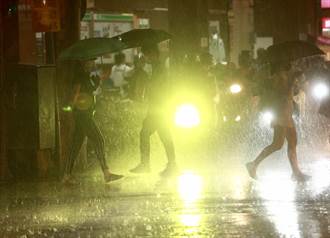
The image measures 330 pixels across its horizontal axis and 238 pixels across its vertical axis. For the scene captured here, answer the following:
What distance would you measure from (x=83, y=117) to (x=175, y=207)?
254 centimetres

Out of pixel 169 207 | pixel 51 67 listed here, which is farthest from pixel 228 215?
pixel 51 67

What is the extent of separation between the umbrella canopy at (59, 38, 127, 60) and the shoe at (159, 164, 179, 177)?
6.11 feet

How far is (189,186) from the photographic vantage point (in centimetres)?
1090

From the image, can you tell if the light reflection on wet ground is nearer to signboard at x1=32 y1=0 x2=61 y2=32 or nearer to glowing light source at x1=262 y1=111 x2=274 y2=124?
glowing light source at x1=262 y1=111 x2=274 y2=124

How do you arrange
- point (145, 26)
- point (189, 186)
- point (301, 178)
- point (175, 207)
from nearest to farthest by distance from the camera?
1. point (175, 207)
2. point (189, 186)
3. point (301, 178)
4. point (145, 26)

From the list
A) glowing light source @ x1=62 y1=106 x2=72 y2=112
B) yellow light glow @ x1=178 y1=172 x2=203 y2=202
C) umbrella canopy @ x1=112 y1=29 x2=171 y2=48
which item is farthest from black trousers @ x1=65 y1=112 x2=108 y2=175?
umbrella canopy @ x1=112 y1=29 x2=171 y2=48

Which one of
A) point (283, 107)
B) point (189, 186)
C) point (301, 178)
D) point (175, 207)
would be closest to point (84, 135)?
point (189, 186)

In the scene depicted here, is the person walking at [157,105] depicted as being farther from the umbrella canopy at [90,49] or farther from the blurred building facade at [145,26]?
the blurred building facade at [145,26]

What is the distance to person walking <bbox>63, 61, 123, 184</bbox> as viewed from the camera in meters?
11.2

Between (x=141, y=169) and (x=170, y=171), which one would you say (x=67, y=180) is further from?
(x=170, y=171)

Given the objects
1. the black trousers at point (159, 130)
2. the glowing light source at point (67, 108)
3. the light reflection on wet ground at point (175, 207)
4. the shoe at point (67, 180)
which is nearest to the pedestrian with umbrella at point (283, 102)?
the light reflection on wet ground at point (175, 207)

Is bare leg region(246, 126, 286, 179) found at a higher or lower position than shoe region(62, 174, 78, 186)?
higher

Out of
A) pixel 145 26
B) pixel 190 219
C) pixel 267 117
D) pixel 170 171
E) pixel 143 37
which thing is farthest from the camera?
pixel 145 26

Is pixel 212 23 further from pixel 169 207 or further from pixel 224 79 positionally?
pixel 169 207
